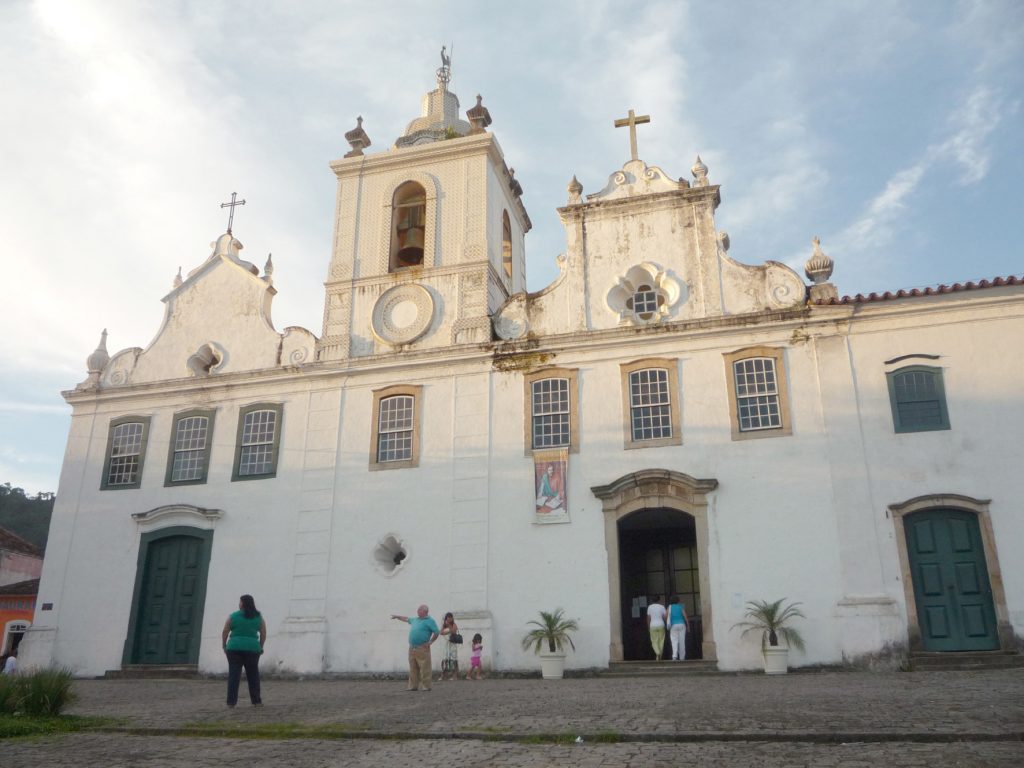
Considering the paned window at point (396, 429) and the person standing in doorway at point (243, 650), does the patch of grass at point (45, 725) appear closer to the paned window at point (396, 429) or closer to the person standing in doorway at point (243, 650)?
the person standing in doorway at point (243, 650)

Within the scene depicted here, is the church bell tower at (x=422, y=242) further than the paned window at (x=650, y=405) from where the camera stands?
Yes

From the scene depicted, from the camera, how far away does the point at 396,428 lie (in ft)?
59.2

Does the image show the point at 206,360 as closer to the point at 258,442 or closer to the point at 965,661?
the point at 258,442

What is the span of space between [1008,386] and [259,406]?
49.1ft

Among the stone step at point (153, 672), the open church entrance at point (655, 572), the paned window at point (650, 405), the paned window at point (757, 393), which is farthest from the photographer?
the stone step at point (153, 672)

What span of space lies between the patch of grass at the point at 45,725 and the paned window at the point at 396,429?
9340mm

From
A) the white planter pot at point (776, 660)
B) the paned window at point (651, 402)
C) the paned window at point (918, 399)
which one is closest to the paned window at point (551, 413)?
the paned window at point (651, 402)

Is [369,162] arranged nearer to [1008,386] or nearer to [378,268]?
[378,268]

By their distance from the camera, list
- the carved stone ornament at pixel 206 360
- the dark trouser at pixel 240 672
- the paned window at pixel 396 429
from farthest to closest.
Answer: the carved stone ornament at pixel 206 360
the paned window at pixel 396 429
the dark trouser at pixel 240 672

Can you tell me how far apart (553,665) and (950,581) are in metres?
6.83

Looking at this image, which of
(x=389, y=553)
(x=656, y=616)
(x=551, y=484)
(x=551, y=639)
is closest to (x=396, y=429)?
(x=389, y=553)

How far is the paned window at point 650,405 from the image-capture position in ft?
53.8

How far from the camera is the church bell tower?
1886 cm

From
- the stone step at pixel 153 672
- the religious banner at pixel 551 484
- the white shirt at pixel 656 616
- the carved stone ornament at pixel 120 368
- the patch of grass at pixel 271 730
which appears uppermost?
the carved stone ornament at pixel 120 368
